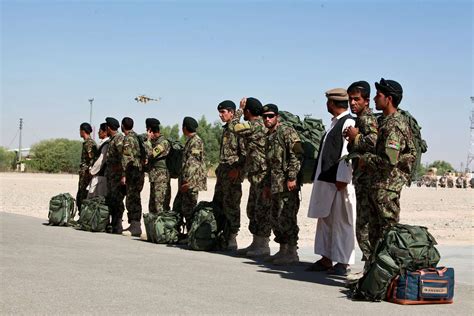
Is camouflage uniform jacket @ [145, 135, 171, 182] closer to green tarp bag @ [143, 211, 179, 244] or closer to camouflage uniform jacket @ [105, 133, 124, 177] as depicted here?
camouflage uniform jacket @ [105, 133, 124, 177]

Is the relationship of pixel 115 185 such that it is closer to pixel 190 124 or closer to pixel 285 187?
pixel 190 124

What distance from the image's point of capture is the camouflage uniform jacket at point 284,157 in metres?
9.29

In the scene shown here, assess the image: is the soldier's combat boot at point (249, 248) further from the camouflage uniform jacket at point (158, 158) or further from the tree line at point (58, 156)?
the tree line at point (58, 156)

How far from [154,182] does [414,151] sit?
20.0 ft

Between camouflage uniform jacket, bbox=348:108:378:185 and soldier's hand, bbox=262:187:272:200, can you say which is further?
soldier's hand, bbox=262:187:272:200

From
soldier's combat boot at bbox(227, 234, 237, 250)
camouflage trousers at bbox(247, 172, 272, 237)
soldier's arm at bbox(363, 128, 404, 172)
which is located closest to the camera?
soldier's arm at bbox(363, 128, 404, 172)

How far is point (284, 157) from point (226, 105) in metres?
1.90

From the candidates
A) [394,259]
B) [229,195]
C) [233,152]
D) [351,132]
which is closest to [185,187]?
[229,195]

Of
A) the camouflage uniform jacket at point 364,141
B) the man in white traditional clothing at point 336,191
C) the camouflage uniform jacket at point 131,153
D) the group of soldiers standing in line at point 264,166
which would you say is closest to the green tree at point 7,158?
the group of soldiers standing in line at point 264,166

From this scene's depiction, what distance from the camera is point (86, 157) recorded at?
14.4m

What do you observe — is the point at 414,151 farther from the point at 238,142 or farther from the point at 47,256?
the point at 47,256

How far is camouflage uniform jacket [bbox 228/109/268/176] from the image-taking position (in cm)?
1009

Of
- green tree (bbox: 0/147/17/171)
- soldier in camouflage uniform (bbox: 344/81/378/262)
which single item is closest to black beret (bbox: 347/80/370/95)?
soldier in camouflage uniform (bbox: 344/81/378/262)

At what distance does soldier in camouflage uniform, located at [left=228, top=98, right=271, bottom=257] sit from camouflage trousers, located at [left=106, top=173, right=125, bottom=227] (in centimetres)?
367
